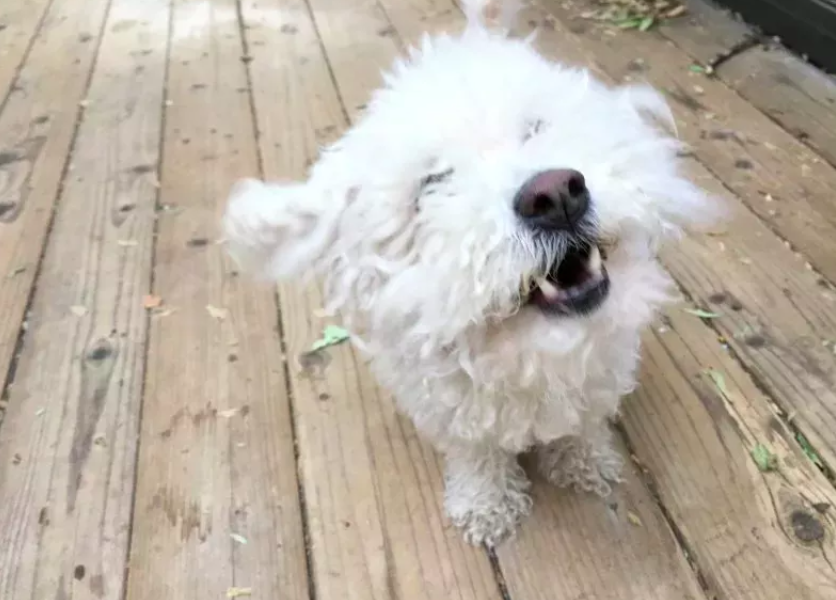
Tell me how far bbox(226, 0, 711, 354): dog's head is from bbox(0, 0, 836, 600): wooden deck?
0.40 meters

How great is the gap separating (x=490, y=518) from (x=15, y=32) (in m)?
2.54

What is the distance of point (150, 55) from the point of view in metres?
2.60

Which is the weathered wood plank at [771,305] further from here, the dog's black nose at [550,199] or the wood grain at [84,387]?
the wood grain at [84,387]

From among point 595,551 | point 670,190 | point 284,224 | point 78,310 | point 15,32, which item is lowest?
point 15,32

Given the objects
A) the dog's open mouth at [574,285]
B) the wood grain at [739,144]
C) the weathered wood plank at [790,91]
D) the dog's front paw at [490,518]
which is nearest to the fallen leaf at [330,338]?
the dog's front paw at [490,518]

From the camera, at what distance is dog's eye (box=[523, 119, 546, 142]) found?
94 centimetres

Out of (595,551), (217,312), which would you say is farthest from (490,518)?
(217,312)

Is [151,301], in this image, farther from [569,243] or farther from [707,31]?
[707,31]

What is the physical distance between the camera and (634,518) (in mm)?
1186

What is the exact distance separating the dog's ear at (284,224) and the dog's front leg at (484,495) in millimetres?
359

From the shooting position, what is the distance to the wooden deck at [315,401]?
3.81 ft

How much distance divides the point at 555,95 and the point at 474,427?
0.42 meters

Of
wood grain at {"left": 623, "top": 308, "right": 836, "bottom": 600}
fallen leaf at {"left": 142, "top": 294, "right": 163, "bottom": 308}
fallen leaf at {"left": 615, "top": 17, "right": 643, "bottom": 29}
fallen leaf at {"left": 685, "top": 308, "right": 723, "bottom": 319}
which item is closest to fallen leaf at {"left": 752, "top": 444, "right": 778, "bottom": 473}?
wood grain at {"left": 623, "top": 308, "right": 836, "bottom": 600}

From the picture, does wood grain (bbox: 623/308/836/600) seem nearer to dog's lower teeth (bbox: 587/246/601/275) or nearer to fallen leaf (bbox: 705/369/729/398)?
fallen leaf (bbox: 705/369/729/398)
